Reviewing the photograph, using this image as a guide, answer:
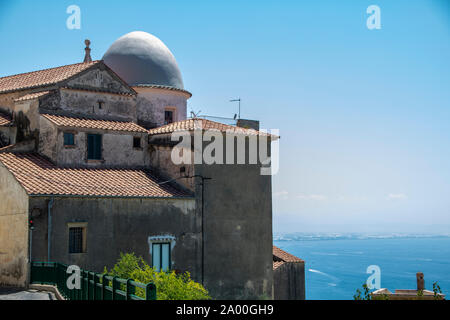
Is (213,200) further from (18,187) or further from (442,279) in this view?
(442,279)

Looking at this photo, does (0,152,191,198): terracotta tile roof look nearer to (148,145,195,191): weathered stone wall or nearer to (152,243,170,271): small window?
(148,145,195,191): weathered stone wall

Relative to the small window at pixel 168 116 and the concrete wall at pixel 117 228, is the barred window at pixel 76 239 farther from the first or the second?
the small window at pixel 168 116

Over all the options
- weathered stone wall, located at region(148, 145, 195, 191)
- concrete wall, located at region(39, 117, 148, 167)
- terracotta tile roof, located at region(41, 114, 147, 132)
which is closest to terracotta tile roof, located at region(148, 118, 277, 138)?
weathered stone wall, located at region(148, 145, 195, 191)

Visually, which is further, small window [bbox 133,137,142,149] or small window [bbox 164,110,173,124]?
small window [bbox 164,110,173,124]

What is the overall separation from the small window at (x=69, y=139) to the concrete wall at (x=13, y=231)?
3441mm

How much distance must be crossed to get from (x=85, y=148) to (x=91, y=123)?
4.61 feet

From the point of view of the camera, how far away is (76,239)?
24.6 meters

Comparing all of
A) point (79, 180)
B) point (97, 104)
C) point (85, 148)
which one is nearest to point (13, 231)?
point (79, 180)

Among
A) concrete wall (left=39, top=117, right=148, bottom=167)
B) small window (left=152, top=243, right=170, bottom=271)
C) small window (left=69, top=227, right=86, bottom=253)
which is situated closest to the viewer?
small window (left=69, top=227, right=86, bottom=253)

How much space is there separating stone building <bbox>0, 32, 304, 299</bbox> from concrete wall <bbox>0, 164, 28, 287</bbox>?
0.13 ft

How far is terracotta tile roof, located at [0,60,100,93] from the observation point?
30.1 m

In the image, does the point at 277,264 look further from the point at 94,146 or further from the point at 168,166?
the point at 94,146
